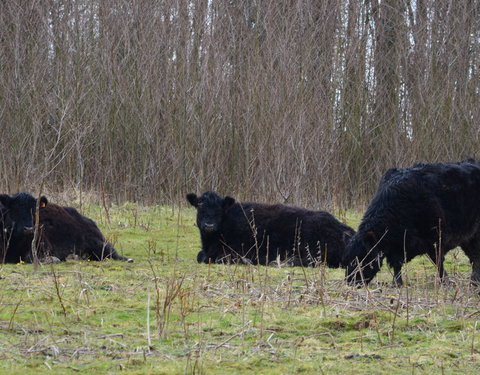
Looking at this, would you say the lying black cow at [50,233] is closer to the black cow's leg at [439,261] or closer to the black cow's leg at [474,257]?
the black cow's leg at [439,261]

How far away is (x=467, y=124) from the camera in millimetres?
21391

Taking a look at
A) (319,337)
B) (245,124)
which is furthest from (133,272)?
(245,124)

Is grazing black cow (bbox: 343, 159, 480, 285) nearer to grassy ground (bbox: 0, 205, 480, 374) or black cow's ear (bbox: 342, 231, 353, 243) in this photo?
grassy ground (bbox: 0, 205, 480, 374)

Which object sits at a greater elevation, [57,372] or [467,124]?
[467,124]

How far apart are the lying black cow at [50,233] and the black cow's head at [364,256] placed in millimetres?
3584

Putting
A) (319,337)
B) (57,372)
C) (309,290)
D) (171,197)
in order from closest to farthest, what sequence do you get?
(57,372) < (319,337) < (309,290) < (171,197)

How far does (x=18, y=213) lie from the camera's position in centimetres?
1134

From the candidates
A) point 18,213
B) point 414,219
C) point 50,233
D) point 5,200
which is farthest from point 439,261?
point 5,200

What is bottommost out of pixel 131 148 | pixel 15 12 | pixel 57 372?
pixel 57 372

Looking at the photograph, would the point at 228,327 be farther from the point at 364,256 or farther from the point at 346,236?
the point at 346,236

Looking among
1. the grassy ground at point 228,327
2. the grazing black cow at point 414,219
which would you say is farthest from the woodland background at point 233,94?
the grassy ground at point 228,327

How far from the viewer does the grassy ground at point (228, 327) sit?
528 centimetres

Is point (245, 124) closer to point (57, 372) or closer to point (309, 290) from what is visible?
point (309, 290)

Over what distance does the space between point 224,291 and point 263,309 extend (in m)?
1.13
